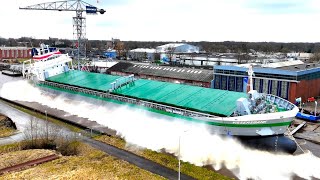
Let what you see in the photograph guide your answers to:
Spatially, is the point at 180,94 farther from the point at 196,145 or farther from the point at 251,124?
the point at 251,124

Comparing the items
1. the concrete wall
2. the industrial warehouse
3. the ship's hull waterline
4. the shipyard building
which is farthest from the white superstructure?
the concrete wall

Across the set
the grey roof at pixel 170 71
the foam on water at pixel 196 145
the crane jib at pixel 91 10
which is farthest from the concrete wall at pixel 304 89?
the crane jib at pixel 91 10

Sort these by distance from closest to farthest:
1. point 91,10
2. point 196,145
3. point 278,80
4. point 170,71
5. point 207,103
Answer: point 196,145 < point 207,103 < point 278,80 < point 170,71 < point 91,10

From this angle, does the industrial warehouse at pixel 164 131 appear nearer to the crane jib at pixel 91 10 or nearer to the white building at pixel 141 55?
the crane jib at pixel 91 10

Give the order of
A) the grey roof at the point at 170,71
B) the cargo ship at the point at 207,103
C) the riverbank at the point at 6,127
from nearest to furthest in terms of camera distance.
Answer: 1. the cargo ship at the point at 207,103
2. the riverbank at the point at 6,127
3. the grey roof at the point at 170,71

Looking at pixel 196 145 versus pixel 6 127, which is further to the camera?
pixel 6 127

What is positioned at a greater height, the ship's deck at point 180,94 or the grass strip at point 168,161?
the ship's deck at point 180,94

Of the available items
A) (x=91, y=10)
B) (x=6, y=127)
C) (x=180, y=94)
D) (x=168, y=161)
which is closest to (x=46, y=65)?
(x=91, y=10)
